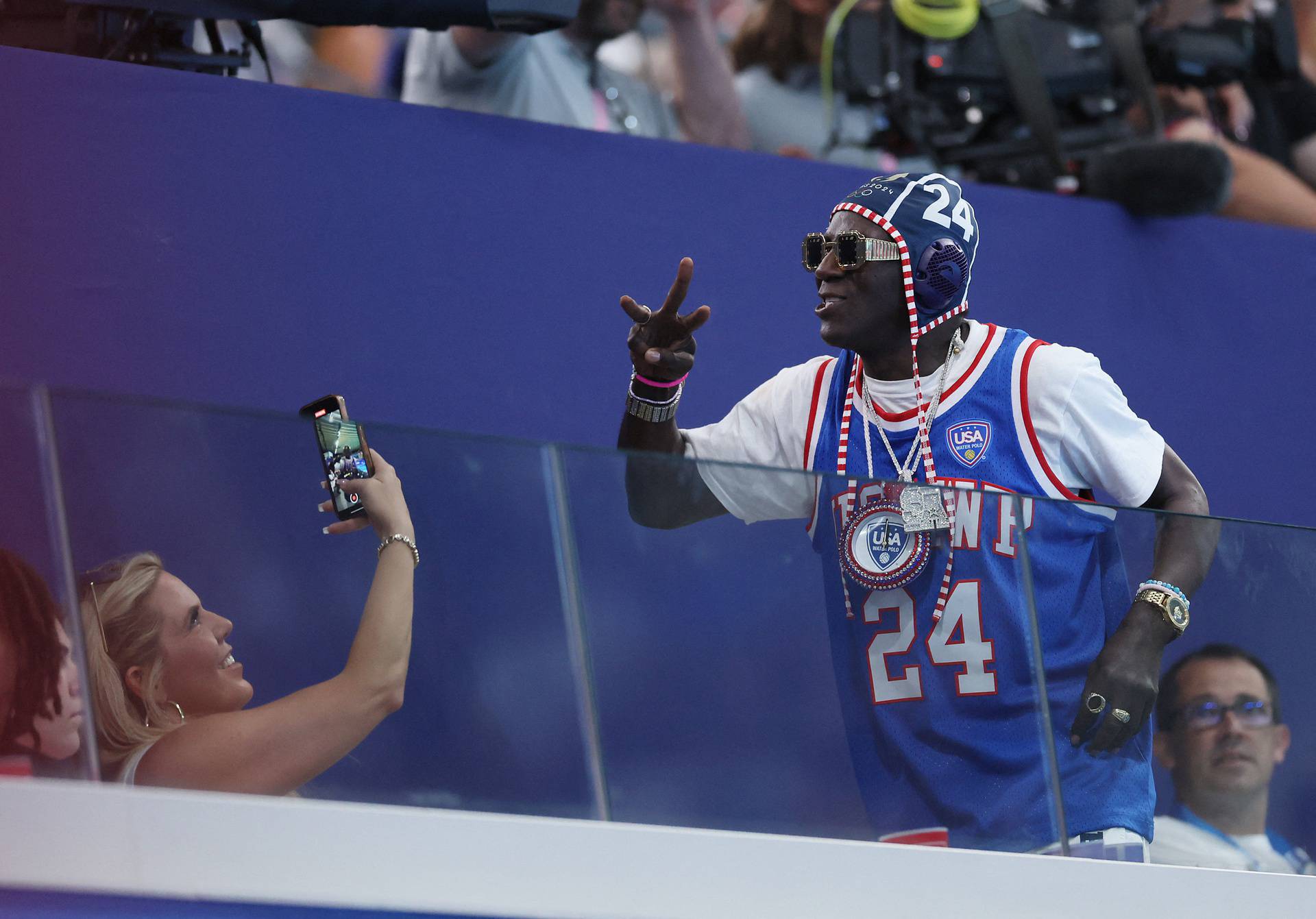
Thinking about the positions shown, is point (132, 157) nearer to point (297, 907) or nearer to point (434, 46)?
point (434, 46)

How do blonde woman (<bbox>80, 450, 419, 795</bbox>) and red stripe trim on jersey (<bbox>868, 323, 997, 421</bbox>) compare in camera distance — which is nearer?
blonde woman (<bbox>80, 450, 419, 795</bbox>)

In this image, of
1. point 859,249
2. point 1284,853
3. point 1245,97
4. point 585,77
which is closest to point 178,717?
point 859,249

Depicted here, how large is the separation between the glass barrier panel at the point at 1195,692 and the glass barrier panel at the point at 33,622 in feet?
4.16

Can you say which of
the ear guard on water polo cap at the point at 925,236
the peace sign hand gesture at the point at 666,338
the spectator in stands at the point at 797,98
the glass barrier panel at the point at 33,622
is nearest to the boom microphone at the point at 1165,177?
the spectator in stands at the point at 797,98

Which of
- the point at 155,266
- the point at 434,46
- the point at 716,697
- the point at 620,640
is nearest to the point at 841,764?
the point at 716,697

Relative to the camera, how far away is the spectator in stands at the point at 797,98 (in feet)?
14.6

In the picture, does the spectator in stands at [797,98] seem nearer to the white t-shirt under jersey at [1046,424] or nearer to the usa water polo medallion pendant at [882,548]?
the white t-shirt under jersey at [1046,424]

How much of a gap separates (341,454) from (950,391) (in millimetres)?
1050

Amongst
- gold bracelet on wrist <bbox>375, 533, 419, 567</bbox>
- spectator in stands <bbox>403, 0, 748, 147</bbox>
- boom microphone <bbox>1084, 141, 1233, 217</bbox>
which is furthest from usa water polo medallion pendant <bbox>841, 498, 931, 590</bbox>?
boom microphone <bbox>1084, 141, 1233, 217</bbox>

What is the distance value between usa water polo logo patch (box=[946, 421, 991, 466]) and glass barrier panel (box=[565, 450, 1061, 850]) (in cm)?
30

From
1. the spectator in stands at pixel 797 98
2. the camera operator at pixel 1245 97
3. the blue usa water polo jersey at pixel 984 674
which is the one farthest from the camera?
the camera operator at pixel 1245 97

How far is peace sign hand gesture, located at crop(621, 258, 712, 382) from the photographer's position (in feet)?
8.62

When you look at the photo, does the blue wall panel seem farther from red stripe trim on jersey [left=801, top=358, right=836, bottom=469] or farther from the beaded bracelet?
the beaded bracelet

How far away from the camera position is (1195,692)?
2383 mm
